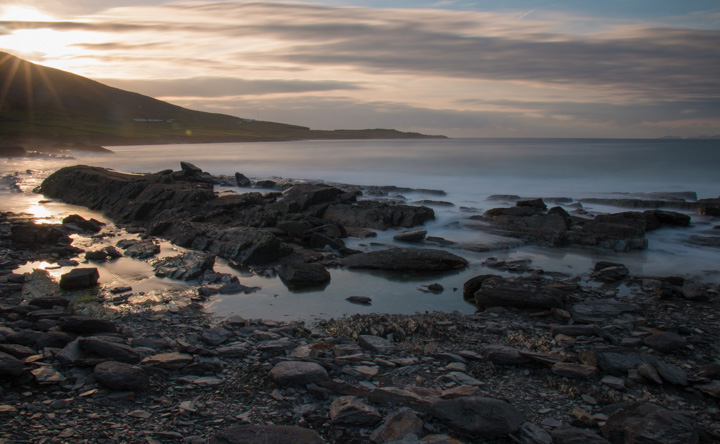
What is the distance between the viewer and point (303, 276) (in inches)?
453

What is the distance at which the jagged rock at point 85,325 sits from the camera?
7.00 metres

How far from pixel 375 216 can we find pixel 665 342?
486 inches

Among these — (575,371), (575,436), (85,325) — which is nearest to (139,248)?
(85,325)

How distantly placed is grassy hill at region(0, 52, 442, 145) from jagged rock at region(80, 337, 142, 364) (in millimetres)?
77870

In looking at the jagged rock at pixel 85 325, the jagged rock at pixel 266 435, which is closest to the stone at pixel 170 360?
the jagged rock at pixel 85 325

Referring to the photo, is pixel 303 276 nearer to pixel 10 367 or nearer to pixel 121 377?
pixel 121 377

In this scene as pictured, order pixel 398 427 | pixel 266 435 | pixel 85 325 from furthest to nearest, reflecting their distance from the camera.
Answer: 1. pixel 85 325
2. pixel 398 427
3. pixel 266 435

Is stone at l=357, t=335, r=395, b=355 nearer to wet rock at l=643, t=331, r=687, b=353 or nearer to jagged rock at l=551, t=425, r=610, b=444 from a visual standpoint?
jagged rock at l=551, t=425, r=610, b=444

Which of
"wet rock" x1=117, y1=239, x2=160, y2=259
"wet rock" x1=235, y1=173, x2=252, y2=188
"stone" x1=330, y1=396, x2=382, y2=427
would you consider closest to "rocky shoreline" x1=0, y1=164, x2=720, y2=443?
"stone" x1=330, y1=396, x2=382, y2=427

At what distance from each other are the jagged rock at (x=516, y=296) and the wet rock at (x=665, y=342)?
201cm

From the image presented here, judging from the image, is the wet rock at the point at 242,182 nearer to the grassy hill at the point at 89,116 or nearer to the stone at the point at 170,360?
the stone at the point at 170,360

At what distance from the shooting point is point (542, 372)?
6.53 m

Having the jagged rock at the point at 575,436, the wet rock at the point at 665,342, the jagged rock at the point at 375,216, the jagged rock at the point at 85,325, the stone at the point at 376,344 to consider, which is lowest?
the stone at the point at 376,344

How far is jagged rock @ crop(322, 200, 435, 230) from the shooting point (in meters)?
18.8
